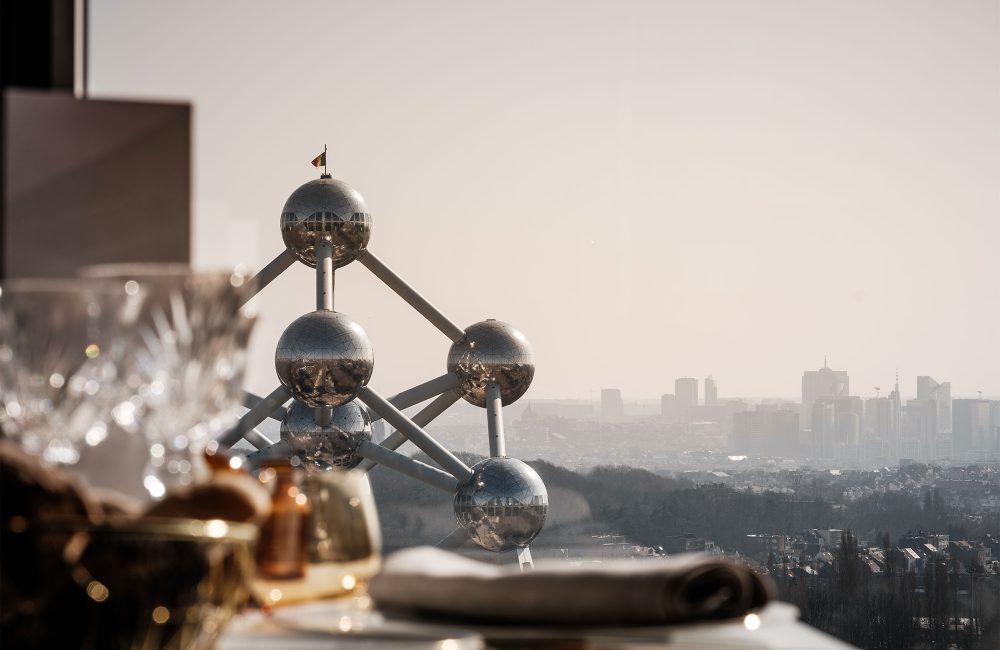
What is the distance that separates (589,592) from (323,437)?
2.76 meters

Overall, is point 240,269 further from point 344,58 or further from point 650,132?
point 650,132

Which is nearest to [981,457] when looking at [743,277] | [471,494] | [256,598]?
[743,277]

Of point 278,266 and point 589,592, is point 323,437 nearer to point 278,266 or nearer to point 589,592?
point 278,266

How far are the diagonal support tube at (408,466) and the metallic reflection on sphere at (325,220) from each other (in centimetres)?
52

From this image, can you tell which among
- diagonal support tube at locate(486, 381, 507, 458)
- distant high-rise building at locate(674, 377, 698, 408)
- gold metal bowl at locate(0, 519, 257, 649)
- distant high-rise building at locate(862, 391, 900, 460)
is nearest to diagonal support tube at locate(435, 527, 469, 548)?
diagonal support tube at locate(486, 381, 507, 458)

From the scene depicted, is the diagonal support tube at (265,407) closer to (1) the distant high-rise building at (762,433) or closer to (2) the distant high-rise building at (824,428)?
(1) the distant high-rise building at (762,433)

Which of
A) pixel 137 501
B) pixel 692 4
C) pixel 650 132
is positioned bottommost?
pixel 137 501

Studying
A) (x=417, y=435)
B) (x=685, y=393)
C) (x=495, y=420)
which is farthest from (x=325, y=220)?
(x=685, y=393)

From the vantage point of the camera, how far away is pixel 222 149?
3174 millimetres

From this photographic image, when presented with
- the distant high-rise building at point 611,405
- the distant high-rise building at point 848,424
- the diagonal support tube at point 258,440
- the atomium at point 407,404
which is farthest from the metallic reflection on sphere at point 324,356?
the distant high-rise building at point 848,424

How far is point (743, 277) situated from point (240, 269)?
125 inches

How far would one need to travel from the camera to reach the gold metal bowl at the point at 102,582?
19.9 inches

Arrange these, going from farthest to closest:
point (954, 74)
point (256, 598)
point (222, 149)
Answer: point (954, 74), point (222, 149), point (256, 598)

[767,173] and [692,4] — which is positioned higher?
[692,4]
